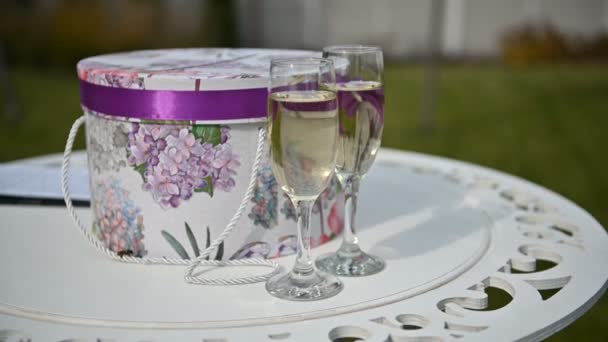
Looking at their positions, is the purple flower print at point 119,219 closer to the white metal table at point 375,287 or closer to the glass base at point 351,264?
the white metal table at point 375,287

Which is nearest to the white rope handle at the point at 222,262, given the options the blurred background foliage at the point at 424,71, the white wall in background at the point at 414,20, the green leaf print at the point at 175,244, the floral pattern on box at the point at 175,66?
the green leaf print at the point at 175,244

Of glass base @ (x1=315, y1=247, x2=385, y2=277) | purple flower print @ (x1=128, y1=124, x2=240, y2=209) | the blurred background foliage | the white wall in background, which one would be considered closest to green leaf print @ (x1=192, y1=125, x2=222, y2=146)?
purple flower print @ (x1=128, y1=124, x2=240, y2=209)

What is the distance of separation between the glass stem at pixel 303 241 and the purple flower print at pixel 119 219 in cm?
25

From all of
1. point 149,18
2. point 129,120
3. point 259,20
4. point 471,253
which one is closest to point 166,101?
point 129,120

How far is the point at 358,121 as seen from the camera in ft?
3.02

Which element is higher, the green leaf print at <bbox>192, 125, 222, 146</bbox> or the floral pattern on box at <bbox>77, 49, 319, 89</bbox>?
the floral pattern on box at <bbox>77, 49, 319, 89</bbox>

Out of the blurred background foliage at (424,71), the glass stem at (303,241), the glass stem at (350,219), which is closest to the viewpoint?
the glass stem at (303,241)

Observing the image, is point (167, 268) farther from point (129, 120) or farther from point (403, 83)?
point (403, 83)

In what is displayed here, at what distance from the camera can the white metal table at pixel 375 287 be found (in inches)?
31.7

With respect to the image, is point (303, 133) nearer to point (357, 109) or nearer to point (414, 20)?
point (357, 109)

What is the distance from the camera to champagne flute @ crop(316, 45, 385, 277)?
3.01 feet

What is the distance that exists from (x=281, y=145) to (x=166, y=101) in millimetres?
228

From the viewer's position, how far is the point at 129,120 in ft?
3.19

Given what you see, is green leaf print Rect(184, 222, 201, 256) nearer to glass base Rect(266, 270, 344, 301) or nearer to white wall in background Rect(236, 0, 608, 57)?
glass base Rect(266, 270, 344, 301)
